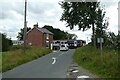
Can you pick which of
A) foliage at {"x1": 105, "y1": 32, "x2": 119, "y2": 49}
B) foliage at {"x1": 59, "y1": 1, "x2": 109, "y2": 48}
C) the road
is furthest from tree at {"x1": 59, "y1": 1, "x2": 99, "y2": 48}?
the road

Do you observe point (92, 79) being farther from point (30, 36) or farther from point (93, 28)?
point (30, 36)

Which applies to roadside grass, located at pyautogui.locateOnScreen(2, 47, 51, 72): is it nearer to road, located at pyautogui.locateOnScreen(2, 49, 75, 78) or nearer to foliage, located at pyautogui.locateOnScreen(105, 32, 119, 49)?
road, located at pyautogui.locateOnScreen(2, 49, 75, 78)

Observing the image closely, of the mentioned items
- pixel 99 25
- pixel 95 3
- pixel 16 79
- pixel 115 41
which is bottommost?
pixel 16 79

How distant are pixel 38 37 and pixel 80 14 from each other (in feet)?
144

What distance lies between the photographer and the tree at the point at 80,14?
46000 millimetres

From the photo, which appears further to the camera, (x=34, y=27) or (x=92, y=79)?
(x=34, y=27)

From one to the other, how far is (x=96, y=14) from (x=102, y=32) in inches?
211

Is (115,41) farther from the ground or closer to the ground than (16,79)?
farther from the ground

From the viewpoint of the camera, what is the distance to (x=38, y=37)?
89.9 metres

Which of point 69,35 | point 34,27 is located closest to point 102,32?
point 34,27

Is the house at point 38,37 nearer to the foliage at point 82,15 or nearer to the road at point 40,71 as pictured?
the foliage at point 82,15

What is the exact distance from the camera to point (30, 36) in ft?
303

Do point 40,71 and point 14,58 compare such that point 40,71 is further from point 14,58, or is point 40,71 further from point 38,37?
point 38,37

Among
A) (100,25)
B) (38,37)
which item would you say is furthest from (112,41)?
(38,37)
